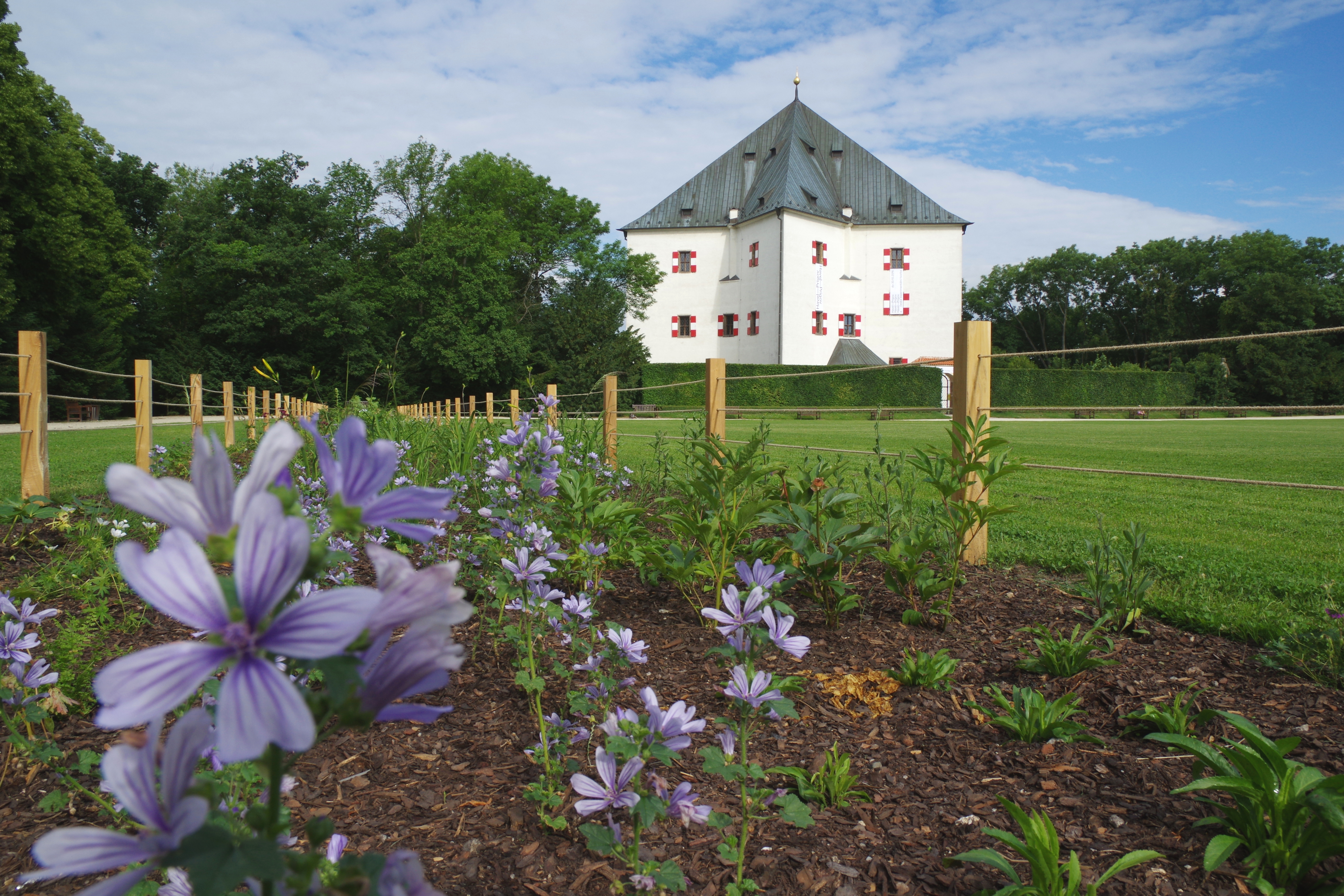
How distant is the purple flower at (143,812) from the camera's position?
0.41 meters

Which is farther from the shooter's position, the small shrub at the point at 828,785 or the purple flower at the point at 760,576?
the small shrub at the point at 828,785

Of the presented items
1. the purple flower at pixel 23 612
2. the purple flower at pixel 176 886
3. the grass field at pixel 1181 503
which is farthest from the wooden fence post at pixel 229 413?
the purple flower at pixel 176 886

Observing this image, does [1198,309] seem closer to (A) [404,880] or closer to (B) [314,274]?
(B) [314,274]

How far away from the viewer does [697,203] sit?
33.2 m

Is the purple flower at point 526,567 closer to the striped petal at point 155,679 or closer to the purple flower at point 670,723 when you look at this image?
the purple flower at point 670,723

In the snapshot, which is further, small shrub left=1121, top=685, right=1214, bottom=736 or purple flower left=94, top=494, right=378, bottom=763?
small shrub left=1121, top=685, right=1214, bottom=736

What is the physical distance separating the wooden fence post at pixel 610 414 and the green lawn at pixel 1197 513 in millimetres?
Result: 833

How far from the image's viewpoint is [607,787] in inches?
45.6

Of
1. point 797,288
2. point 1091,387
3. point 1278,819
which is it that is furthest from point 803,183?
point 1278,819

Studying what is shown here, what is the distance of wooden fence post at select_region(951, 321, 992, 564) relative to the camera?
360cm

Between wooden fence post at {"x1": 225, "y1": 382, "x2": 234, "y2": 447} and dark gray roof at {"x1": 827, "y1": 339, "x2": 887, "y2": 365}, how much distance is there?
78.4ft

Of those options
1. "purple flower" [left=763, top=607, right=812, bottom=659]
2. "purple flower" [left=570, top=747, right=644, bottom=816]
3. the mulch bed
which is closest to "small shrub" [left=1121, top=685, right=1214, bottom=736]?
the mulch bed

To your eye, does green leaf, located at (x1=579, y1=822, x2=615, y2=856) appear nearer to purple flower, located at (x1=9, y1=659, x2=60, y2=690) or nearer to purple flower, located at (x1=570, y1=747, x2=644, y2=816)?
purple flower, located at (x1=570, y1=747, x2=644, y2=816)

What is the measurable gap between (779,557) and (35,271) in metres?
26.0
